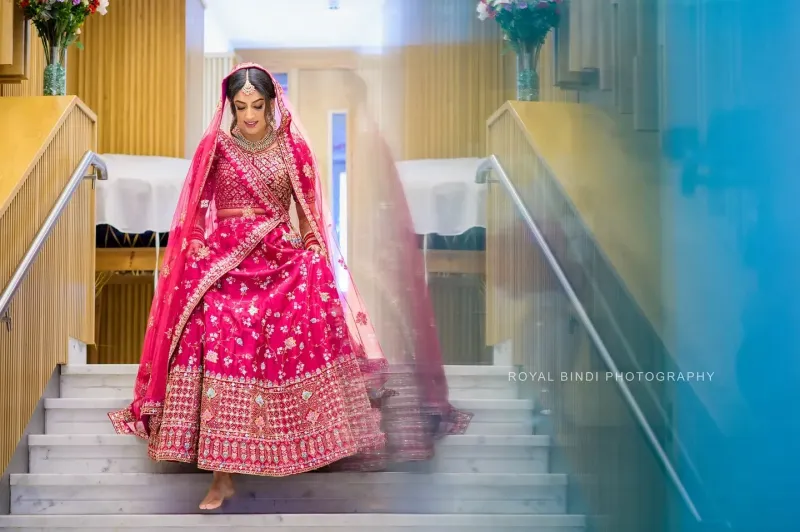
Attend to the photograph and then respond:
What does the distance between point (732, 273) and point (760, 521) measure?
0.33m

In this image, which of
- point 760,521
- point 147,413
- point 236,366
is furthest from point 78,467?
point 760,521

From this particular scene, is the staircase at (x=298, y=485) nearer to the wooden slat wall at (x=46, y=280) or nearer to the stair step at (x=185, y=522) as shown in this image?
the stair step at (x=185, y=522)

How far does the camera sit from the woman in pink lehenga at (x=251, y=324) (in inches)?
93.1

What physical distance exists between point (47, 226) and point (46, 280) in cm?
25

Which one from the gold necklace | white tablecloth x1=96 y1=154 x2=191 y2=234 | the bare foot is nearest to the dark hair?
the gold necklace

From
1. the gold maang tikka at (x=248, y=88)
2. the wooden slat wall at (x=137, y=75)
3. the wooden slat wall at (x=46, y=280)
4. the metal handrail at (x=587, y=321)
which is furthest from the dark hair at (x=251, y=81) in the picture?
the wooden slat wall at (x=137, y=75)

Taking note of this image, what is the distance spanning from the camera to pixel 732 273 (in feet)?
3.99

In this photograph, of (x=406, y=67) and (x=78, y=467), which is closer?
(x=406, y=67)

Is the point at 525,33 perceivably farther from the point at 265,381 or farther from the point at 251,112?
the point at 251,112

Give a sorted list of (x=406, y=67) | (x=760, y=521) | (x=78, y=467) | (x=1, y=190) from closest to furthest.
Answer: (x=760, y=521)
(x=406, y=67)
(x=1, y=190)
(x=78, y=467)

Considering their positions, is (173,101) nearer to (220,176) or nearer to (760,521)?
(220,176)

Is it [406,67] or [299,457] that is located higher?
[406,67]

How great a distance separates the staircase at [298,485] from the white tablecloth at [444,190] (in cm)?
22

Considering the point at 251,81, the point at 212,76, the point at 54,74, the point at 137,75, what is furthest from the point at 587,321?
the point at 212,76
